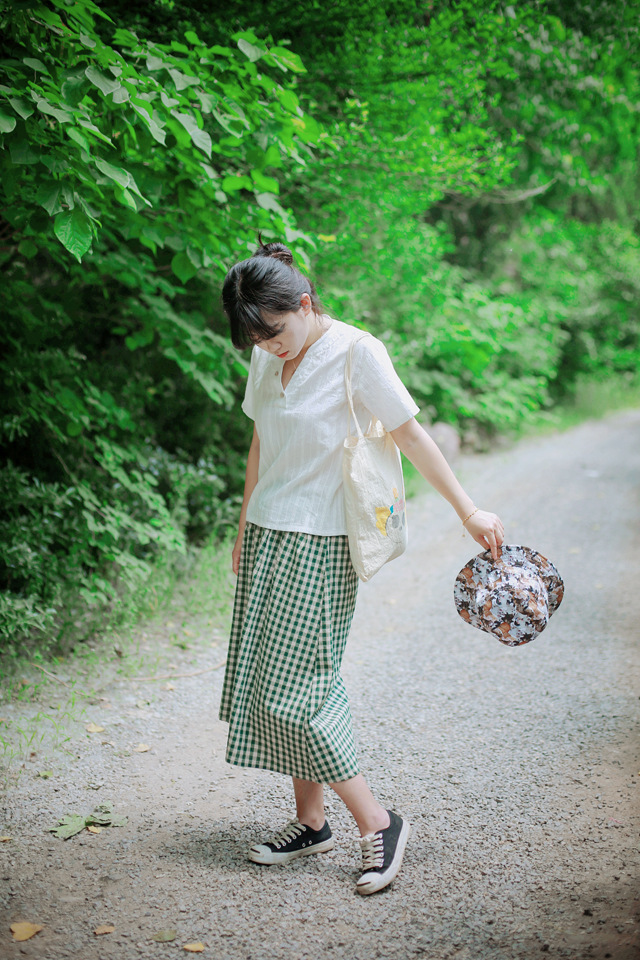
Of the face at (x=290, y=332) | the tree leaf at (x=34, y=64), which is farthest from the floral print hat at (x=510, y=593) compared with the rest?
the tree leaf at (x=34, y=64)

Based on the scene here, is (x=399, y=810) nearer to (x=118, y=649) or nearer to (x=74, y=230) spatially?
(x=118, y=649)

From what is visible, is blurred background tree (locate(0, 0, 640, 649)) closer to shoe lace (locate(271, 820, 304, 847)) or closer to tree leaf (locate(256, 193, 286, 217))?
tree leaf (locate(256, 193, 286, 217))

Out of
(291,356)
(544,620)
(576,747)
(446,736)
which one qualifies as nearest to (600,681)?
(576,747)

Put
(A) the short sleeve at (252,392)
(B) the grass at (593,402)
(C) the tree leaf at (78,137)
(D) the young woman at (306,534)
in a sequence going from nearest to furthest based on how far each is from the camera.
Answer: (D) the young woman at (306,534), (C) the tree leaf at (78,137), (A) the short sleeve at (252,392), (B) the grass at (593,402)

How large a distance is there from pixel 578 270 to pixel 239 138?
→ 10793 millimetres

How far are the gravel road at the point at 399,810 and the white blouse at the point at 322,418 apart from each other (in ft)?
3.46

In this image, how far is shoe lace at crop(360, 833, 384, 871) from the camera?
2141 mm

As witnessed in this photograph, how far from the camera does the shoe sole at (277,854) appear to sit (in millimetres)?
2266

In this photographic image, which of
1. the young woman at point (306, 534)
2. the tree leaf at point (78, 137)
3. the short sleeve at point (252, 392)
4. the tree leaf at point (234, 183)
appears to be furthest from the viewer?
Result: the tree leaf at point (234, 183)

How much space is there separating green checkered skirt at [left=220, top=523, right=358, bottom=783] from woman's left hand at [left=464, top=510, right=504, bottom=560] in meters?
0.37

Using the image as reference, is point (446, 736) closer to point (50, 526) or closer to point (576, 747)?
point (576, 747)

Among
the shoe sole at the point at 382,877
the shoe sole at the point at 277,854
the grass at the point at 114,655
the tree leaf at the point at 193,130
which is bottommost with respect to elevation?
the grass at the point at 114,655

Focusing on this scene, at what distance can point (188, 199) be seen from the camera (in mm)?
3225

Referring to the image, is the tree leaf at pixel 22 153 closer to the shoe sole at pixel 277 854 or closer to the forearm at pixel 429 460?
the forearm at pixel 429 460
